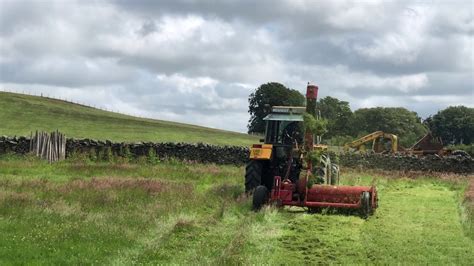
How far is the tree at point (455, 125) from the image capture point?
93.1 m

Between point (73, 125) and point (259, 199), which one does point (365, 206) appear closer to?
point (259, 199)

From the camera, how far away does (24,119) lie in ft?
161

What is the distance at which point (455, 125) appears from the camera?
94062mm

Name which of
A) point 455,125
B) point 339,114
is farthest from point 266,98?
point 455,125

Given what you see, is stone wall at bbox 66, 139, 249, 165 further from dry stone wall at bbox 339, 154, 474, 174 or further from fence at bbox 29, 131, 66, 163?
dry stone wall at bbox 339, 154, 474, 174

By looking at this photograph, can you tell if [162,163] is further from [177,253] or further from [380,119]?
[380,119]

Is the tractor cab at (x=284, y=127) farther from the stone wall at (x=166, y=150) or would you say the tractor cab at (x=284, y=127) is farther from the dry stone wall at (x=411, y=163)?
the dry stone wall at (x=411, y=163)

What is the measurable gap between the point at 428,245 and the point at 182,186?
934 centimetres

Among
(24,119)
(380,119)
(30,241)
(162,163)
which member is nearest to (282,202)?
(30,241)

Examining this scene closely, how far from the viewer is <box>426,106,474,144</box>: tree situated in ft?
306

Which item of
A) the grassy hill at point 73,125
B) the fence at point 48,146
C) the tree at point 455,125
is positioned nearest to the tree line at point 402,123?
the tree at point 455,125

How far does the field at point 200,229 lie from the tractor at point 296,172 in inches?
14.2

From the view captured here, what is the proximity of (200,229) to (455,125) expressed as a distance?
9027 cm

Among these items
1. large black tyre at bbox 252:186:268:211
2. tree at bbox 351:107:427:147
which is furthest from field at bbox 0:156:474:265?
tree at bbox 351:107:427:147
